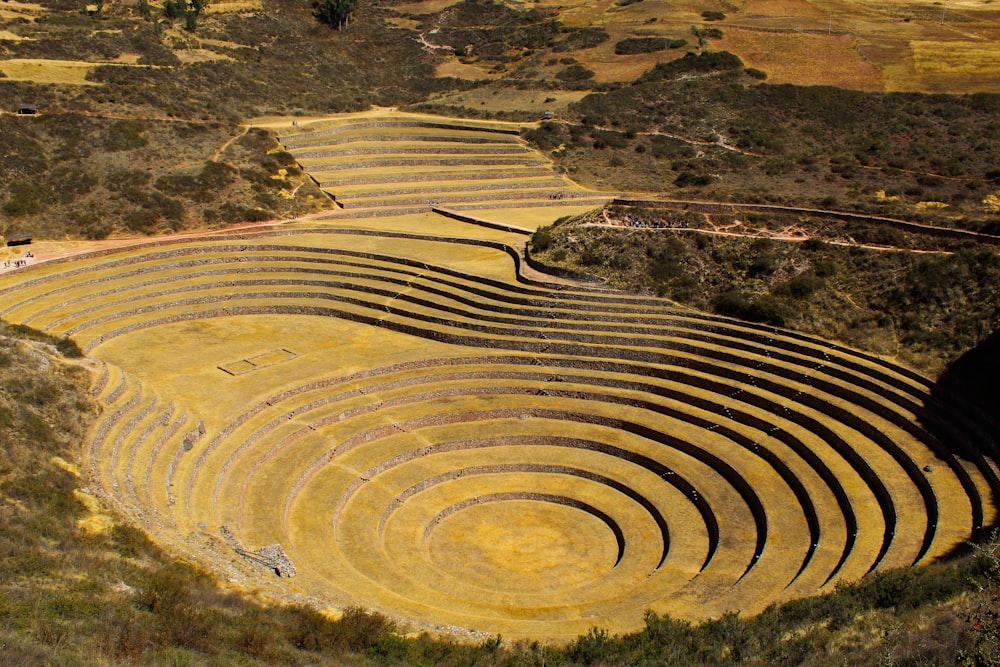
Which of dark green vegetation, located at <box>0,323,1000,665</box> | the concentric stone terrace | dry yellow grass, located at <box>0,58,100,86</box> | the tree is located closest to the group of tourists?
the concentric stone terrace

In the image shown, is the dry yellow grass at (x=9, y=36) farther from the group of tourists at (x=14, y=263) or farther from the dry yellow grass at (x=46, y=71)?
the group of tourists at (x=14, y=263)

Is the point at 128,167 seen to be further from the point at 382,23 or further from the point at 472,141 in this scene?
the point at 382,23

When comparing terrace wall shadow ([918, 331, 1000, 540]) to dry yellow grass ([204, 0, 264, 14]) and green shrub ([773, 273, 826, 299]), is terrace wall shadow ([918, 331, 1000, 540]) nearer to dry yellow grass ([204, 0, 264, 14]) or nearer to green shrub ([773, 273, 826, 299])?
green shrub ([773, 273, 826, 299])

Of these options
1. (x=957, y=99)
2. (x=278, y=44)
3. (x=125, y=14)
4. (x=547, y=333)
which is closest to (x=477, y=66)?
(x=278, y=44)

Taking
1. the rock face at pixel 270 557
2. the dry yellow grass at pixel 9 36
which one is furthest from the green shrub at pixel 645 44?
the rock face at pixel 270 557

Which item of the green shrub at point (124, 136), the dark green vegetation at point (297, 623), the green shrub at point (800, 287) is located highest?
the green shrub at point (124, 136)

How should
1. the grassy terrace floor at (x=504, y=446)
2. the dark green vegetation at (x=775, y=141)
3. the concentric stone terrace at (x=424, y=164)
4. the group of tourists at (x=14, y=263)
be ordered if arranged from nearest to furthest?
the grassy terrace floor at (x=504, y=446) → the group of tourists at (x=14, y=263) → the dark green vegetation at (x=775, y=141) → the concentric stone terrace at (x=424, y=164)
